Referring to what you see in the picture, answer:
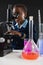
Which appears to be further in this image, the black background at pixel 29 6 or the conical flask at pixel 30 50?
the black background at pixel 29 6

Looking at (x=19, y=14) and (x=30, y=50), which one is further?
(x=19, y=14)

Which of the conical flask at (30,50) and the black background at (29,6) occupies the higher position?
the black background at (29,6)

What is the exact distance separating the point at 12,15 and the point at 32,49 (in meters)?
0.34

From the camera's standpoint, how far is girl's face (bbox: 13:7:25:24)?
108 cm

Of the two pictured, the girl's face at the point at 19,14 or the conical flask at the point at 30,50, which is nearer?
the conical flask at the point at 30,50

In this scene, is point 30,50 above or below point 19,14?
below

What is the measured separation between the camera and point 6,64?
2.30ft

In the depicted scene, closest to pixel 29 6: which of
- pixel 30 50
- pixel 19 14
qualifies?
pixel 19 14

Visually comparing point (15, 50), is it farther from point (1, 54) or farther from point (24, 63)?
point (24, 63)

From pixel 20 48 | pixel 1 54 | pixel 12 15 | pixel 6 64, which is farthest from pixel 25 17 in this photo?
pixel 6 64

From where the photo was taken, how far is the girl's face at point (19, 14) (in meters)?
1.08

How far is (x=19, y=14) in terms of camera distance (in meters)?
1.08

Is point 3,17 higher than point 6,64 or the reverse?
higher

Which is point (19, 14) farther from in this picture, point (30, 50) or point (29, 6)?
point (30, 50)
